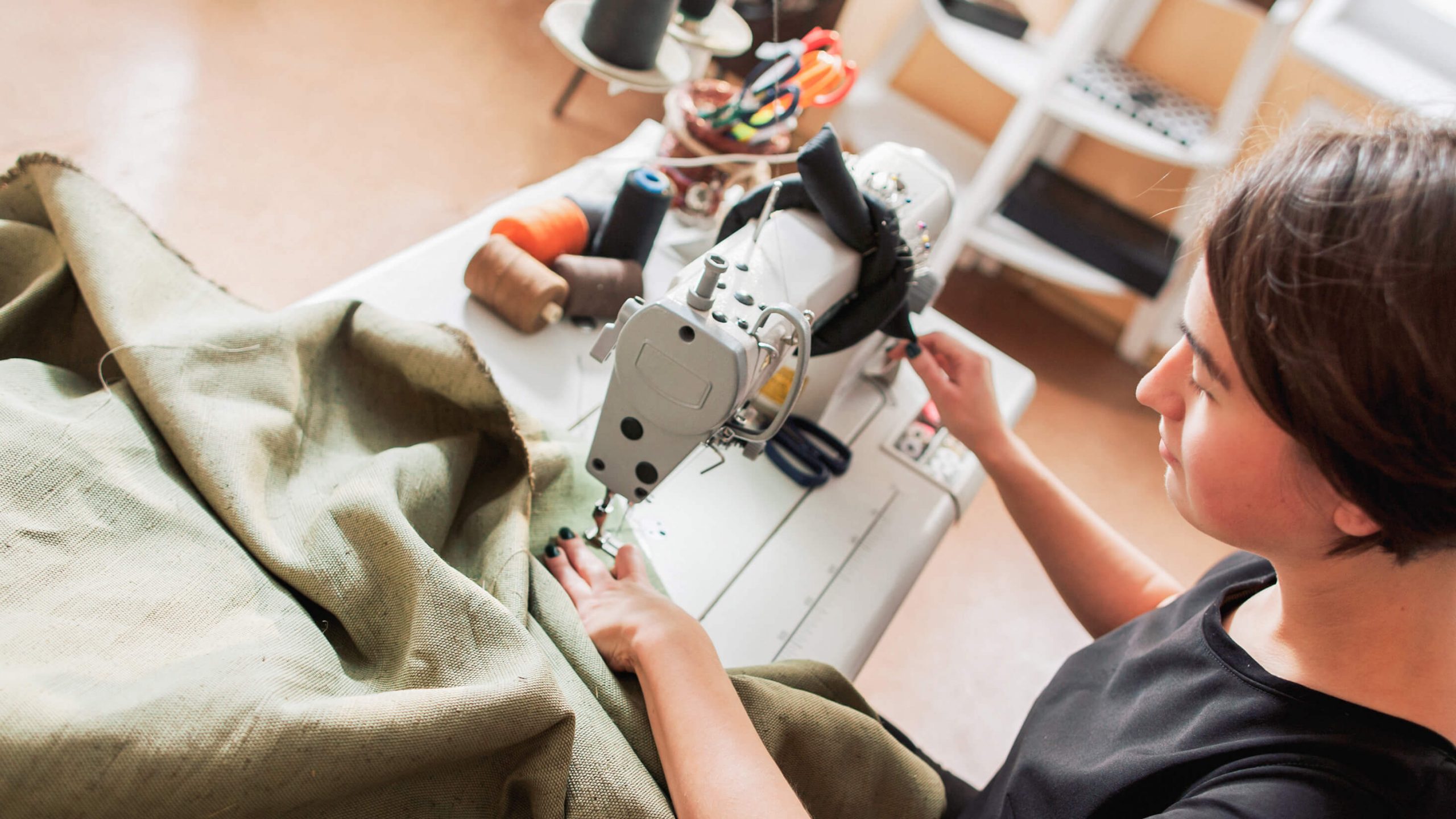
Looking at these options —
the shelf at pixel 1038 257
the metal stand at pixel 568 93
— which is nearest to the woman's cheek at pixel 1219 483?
the shelf at pixel 1038 257

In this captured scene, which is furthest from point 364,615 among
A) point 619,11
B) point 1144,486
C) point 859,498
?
point 1144,486

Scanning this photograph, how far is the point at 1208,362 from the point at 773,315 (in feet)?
1.31

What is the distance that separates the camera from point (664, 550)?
3.77ft

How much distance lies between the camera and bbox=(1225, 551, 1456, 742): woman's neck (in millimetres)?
791

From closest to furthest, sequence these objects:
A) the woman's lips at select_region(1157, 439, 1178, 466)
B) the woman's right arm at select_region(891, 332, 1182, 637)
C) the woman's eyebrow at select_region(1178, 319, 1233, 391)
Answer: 1. the woman's eyebrow at select_region(1178, 319, 1233, 391)
2. the woman's lips at select_region(1157, 439, 1178, 466)
3. the woman's right arm at select_region(891, 332, 1182, 637)

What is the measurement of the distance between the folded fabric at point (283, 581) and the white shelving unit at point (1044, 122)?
1616 mm

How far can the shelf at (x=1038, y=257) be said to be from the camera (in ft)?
9.05

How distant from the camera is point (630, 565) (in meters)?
1.03

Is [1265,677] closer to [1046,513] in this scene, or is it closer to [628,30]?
[1046,513]

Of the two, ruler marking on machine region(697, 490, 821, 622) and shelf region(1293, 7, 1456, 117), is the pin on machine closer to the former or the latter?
ruler marking on machine region(697, 490, 821, 622)

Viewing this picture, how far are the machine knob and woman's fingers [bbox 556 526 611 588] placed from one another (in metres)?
0.30

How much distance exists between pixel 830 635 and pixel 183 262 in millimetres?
831

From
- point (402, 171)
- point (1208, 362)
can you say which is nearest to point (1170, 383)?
point (1208, 362)

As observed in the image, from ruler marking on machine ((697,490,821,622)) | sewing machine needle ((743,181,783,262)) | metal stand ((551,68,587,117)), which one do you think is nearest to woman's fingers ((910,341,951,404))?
ruler marking on machine ((697,490,821,622))
